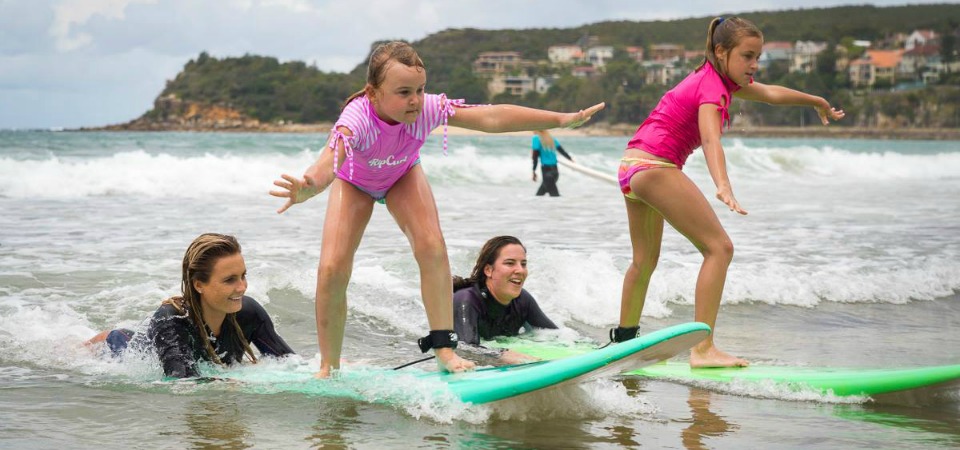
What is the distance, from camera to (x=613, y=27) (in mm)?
117250

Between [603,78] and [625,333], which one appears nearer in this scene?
[625,333]

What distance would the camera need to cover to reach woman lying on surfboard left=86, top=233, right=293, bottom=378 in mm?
4965

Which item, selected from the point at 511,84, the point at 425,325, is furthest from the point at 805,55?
the point at 425,325

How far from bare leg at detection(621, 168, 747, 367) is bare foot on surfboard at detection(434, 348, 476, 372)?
132 cm

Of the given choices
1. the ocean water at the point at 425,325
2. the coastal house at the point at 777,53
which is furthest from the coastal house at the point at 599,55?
the ocean water at the point at 425,325

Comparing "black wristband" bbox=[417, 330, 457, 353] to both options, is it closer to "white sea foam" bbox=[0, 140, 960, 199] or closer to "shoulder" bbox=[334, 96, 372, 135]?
"shoulder" bbox=[334, 96, 372, 135]

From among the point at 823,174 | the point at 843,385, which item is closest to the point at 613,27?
the point at 823,174

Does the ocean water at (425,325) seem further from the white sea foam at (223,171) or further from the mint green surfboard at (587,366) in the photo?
the white sea foam at (223,171)

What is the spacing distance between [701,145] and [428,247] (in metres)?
1.65

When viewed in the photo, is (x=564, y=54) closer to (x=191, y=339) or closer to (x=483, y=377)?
(x=191, y=339)

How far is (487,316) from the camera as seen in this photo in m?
6.54

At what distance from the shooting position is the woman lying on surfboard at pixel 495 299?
627 cm

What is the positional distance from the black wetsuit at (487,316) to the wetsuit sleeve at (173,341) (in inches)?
65.1

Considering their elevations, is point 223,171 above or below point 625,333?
above
